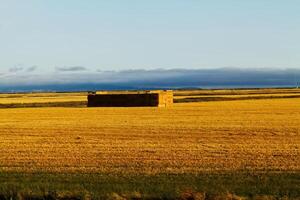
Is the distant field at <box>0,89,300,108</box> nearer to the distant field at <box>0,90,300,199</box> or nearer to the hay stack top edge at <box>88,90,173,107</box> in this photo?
the hay stack top edge at <box>88,90,173,107</box>

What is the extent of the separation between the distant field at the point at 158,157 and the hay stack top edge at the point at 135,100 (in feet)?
67.6

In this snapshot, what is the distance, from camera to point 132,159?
58.2 ft

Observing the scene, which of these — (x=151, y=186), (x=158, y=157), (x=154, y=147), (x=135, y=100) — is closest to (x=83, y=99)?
(x=135, y=100)

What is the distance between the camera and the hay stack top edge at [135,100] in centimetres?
5341

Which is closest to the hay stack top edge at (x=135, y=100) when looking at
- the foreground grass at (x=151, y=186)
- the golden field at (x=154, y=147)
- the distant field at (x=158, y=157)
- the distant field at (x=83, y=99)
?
the distant field at (x=83, y=99)

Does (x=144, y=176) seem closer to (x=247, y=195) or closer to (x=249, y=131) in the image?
(x=247, y=195)

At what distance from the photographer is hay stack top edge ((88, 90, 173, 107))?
175ft

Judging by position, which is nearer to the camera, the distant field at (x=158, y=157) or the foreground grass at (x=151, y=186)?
the foreground grass at (x=151, y=186)

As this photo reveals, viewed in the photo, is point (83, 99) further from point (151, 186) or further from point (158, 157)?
point (151, 186)

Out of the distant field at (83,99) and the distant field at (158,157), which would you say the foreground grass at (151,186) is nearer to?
the distant field at (158,157)

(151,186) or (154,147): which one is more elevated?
(151,186)

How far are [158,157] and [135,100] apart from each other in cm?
3635

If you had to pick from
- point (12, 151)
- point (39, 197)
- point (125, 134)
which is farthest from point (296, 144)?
point (39, 197)

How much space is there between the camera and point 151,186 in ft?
38.0
